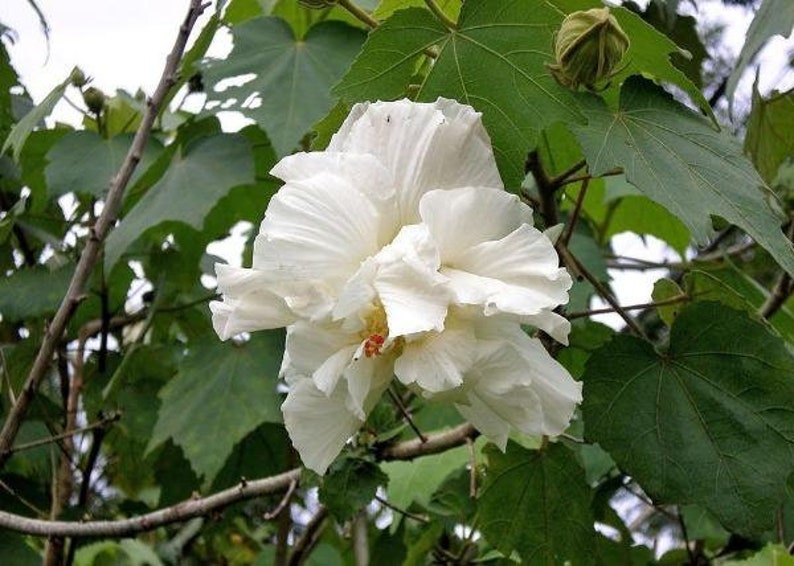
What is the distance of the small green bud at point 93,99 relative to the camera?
5.52 feet

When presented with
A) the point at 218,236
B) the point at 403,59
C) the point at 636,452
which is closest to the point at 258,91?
the point at 218,236

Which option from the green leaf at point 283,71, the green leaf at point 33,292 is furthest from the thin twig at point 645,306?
the green leaf at point 33,292

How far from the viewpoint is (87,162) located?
64.6 inches

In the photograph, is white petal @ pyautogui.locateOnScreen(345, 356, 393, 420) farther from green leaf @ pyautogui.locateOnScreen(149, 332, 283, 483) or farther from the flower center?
green leaf @ pyautogui.locateOnScreen(149, 332, 283, 483)

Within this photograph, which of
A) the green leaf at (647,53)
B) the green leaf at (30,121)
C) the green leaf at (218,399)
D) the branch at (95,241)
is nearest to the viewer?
the green leaf at (647,53)

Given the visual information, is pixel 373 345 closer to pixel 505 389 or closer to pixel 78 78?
pixel 505 389

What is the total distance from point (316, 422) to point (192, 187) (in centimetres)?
75

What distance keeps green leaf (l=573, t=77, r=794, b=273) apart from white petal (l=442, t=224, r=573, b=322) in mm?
149

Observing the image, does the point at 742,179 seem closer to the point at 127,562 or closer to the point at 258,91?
the point at 258,91

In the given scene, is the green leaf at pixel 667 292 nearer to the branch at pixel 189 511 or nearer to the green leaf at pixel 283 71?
the branch at pixel 189 511

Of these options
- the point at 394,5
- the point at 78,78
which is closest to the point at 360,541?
the point at 78,78

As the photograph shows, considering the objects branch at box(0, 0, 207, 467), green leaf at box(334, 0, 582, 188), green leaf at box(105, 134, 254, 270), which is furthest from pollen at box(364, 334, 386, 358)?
green leaf at box(105, 134, 254, 270)

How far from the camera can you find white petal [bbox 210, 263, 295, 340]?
730 mm

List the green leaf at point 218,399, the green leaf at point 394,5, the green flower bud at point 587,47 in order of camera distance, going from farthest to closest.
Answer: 1. the green leaf at point 218,399
2. the green leaf at point 394,5
3. the green flower bud at point 587,47
